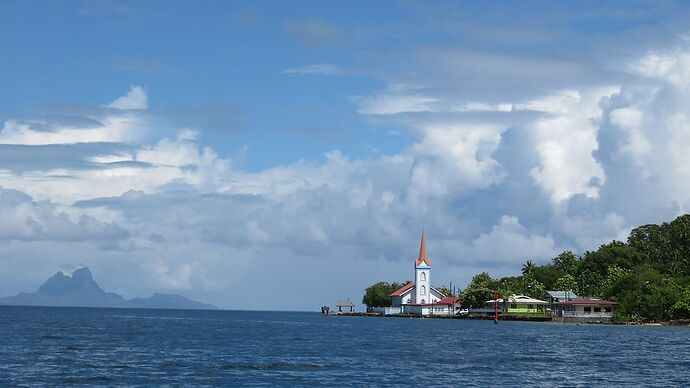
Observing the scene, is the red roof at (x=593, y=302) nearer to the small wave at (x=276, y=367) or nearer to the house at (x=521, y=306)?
the house at (x=521, y=306)

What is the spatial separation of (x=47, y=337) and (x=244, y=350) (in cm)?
3100

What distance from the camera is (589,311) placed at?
16800 cm

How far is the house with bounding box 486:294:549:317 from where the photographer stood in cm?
18750

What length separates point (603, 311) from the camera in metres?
166

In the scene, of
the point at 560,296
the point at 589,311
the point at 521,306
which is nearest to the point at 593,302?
the point at 589,311

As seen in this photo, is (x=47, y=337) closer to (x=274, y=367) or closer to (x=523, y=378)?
(x=274, y=367)

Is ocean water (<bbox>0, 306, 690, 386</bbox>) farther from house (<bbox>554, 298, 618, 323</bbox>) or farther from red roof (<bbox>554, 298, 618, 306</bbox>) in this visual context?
red roof (<bbox>554, 298, 618, 306</bbox>)

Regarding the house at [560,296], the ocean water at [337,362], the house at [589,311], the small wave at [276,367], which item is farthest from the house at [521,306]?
the small wave at [276,367]

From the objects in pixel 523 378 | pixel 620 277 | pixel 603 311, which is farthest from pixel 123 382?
pixel 620 277

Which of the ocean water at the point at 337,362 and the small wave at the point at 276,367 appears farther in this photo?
the small wave at the point at 276,367

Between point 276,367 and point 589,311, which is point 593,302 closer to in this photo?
point 589,311

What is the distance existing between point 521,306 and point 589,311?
23.5 meters

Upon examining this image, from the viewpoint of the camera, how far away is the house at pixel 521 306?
188 m

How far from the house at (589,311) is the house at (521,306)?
15753 millimetres
